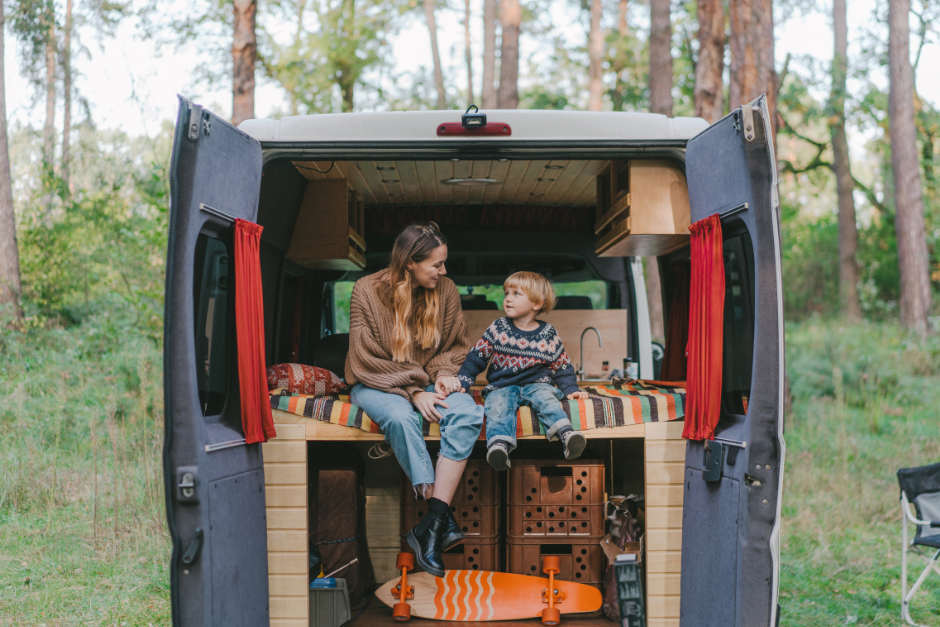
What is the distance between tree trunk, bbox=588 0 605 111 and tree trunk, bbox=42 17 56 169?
10941 millimetres

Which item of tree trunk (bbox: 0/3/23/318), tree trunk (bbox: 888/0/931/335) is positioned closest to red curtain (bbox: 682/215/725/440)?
tree trunk (bbox: 0/3/23/318)

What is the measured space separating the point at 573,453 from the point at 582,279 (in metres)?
2.20

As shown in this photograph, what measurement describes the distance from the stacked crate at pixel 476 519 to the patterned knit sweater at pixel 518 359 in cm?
50

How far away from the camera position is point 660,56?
1141 cm

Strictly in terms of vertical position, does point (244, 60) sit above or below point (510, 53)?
below

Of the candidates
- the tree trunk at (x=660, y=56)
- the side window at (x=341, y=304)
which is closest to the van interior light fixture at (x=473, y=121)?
the side window at (x=341, y=304)

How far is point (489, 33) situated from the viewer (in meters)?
17.2

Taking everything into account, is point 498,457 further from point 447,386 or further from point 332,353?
point 332,353

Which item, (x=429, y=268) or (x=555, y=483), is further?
(x=555, y=483)

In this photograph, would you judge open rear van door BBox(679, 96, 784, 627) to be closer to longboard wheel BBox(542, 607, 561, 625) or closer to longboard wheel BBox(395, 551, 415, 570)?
longboard wheel BBox(542, 607, 561, 625)

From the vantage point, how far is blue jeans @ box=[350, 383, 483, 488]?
3121 mm

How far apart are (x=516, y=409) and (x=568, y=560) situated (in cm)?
97

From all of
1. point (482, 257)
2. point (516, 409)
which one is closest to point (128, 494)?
point (482, 257)

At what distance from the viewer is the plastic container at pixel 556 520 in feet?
12.2
